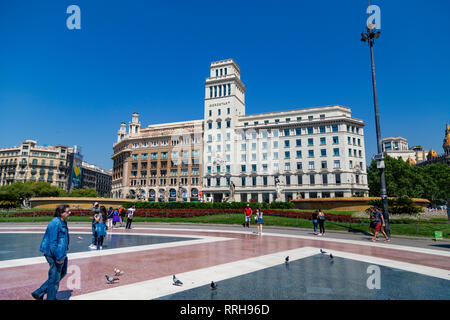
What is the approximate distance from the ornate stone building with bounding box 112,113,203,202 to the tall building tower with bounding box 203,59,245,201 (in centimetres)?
637

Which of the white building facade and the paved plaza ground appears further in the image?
the white building facade

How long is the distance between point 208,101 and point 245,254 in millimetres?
65267

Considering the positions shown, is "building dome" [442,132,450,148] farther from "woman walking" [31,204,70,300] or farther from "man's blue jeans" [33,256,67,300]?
"man's blue jeans" [33,256,67,300]

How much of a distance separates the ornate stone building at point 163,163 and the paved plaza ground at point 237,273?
63.1 meters

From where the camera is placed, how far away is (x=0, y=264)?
27.0 ft

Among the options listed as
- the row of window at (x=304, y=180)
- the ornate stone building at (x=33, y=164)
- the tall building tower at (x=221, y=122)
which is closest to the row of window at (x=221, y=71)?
the tall building tower at (x=221, y=122)

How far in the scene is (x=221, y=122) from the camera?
70.1 metres

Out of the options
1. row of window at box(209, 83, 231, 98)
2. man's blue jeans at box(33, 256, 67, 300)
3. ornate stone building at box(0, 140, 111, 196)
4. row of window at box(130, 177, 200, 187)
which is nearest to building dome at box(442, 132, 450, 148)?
row of window at box(209, 83, 231, 98)

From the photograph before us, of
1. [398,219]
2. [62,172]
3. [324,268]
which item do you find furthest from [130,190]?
[324,268]

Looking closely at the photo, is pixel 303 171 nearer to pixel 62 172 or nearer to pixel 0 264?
pixel 0 264

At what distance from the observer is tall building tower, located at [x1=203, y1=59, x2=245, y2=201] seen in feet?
223

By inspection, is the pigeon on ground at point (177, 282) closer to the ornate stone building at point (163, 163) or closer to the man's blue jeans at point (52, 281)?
the man's blue jeans at point (52, 281)

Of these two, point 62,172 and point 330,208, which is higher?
point 62,172

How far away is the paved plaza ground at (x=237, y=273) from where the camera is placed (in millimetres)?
5646
